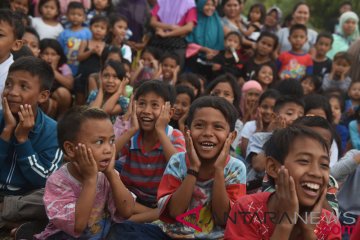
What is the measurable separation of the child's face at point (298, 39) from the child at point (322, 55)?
237 mm

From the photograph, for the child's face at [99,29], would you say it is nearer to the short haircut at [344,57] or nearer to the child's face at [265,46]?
the child's face at [265,46]

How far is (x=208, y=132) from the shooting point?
329cm

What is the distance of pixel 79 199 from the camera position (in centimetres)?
304

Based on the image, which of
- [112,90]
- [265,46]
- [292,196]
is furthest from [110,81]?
[292,196]

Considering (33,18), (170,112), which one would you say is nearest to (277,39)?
(33,18)

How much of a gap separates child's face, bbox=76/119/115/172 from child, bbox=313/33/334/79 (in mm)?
5085

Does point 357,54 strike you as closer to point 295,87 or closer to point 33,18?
point 295,87

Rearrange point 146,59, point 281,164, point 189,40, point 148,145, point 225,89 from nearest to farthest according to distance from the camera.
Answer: point 281,164
point 148,145
point 225,89
point 146,59
point 189,40

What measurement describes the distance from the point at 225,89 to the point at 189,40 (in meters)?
2.12

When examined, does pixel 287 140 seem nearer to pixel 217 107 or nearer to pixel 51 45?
pixel 217 107

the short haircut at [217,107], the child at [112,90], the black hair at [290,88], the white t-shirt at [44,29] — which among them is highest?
the white t-shirt at [44,29]

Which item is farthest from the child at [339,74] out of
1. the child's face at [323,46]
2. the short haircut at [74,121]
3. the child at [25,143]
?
the short haircut at [74,121]

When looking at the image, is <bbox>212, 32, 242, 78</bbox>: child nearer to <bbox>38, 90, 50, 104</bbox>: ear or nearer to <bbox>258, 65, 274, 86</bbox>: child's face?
<bbox>258, 65, 274, 86</bbox>: child's face

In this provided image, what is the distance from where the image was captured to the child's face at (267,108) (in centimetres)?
523
